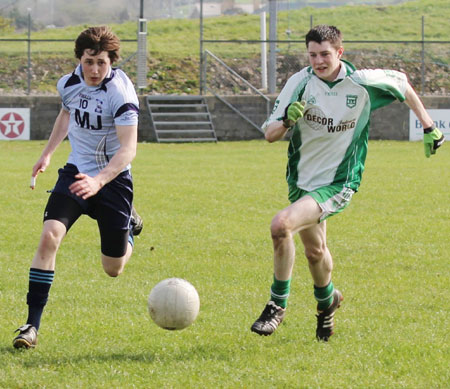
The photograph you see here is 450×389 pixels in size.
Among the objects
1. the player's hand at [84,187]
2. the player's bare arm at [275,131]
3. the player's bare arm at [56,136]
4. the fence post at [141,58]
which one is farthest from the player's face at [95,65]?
the fence post at [141,58]

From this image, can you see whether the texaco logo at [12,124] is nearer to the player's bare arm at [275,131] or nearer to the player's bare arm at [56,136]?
the player's bare arm at [56,136]

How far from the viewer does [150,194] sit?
549 inches

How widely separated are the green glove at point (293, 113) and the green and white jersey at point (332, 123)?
25 centimetres

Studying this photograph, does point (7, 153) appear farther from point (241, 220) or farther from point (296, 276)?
point (296, 276)

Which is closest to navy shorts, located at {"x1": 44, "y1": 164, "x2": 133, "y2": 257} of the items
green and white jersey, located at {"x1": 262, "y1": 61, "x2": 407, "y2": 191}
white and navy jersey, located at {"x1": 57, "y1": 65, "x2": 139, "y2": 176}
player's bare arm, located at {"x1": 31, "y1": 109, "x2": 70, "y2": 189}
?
white and navy jersey, located at {"x1": 57, "y1": 65, "x2": 139, "y2": 176}

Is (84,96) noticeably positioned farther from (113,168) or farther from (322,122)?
(322,122)

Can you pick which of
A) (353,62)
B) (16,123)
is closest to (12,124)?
(16,123)

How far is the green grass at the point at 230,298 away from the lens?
5.32 metres

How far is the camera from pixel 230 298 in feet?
24.0

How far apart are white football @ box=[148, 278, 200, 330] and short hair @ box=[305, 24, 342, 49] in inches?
72.9

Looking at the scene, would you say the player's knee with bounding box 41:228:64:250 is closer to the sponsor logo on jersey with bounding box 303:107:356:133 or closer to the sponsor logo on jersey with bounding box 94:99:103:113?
the sponsor logo on jersey with bounding box 94:99:103:113

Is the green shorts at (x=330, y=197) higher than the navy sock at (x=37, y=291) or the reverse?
higher

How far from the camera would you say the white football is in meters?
5.72

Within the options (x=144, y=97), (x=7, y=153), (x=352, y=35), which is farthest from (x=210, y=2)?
(x=7, y=153)
